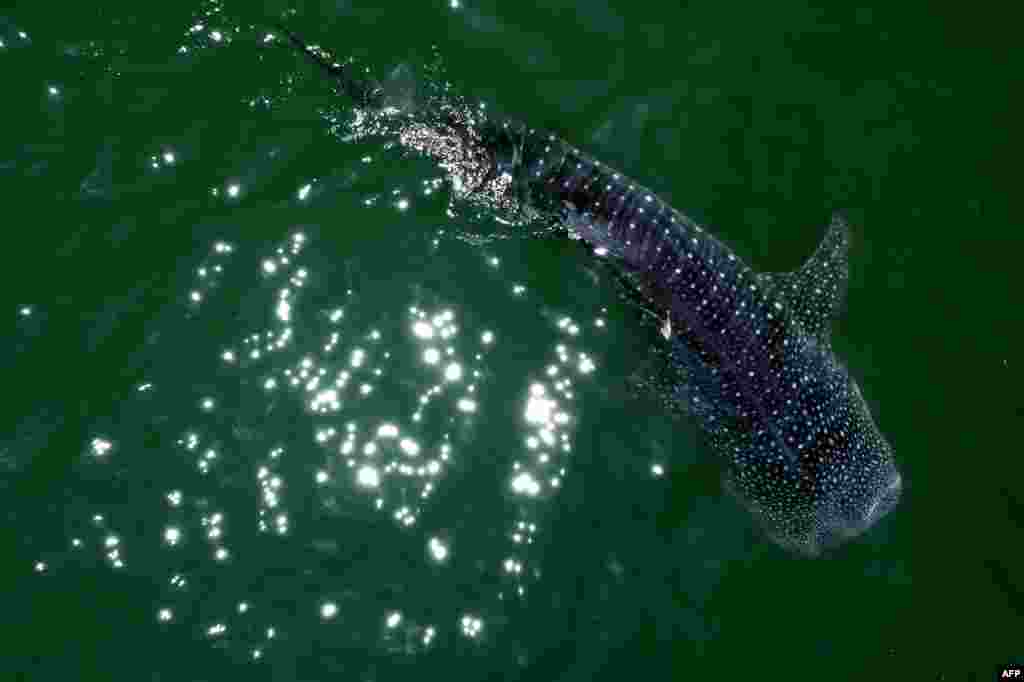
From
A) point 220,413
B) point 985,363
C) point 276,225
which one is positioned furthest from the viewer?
point 985,363

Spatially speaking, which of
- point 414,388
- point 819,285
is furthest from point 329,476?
point 819,285

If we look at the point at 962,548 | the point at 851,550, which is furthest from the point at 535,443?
the point at 962,548

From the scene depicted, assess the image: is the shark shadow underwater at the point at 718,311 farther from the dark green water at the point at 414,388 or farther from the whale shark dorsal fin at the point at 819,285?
the dark green water at the point at 414,388

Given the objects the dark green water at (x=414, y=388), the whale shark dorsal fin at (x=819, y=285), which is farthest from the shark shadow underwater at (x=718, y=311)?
the dark green water at (x=414, y=388)

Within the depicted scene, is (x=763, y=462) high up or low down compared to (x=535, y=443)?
up

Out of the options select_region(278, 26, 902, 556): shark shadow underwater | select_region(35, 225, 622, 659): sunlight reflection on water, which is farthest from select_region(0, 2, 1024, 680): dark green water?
select_region(278, 26, 902, 556): shark shadow underwater

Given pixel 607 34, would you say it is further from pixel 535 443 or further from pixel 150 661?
pixel 150 661

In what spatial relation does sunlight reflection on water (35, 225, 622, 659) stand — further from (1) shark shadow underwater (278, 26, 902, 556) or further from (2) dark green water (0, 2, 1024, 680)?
(1) shark shadow underwater (278, 26, 902, 556)
